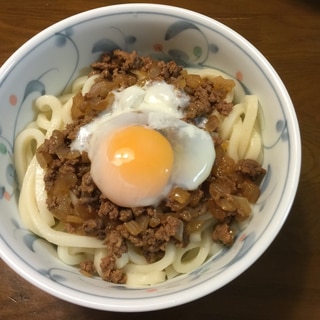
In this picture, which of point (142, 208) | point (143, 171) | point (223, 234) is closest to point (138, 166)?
point (143, 171)

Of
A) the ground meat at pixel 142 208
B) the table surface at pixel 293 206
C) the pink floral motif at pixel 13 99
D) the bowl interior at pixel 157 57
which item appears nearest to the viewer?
the bowl interior at pixel 157 57

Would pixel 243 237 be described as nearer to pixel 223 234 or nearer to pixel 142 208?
pixel 223 234

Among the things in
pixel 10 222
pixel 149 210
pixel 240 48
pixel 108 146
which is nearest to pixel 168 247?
pixel 149 210

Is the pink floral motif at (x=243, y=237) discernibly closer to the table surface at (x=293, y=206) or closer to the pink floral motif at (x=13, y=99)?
the table surface at (x=293, y=206)

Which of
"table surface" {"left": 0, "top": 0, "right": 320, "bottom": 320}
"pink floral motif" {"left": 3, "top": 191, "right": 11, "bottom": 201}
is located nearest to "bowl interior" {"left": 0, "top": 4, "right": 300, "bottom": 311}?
"pink floral motif" {"left": 3, "top": 191, "right": 11, "bottom": 201}

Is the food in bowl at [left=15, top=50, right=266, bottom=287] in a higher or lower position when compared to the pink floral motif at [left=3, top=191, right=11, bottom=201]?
higher

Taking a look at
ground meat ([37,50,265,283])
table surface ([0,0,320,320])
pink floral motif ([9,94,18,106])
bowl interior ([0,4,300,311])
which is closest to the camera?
bowl interior ([0,4,300,311])

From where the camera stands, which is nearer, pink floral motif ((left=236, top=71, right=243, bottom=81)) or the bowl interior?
the bowl interior

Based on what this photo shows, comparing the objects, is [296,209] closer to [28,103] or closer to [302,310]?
[302,310]

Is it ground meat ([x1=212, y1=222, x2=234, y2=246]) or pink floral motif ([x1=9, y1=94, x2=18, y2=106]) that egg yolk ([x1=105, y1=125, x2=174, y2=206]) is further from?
pink floral motif ([x1=9, y1=94, x2=18, y2=106])

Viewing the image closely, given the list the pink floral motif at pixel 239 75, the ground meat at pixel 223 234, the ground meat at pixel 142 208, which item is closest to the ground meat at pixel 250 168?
the ground meat at pixel 142 208
